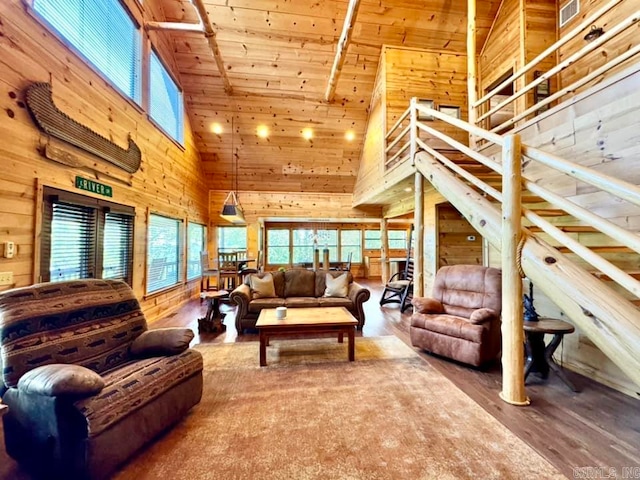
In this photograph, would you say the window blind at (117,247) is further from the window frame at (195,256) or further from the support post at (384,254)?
the support post at (384,254)

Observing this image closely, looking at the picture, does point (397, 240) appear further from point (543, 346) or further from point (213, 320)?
point (543, 346)

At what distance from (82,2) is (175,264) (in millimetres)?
4125

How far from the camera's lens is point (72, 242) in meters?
3.03

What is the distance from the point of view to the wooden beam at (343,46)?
398 centimetres

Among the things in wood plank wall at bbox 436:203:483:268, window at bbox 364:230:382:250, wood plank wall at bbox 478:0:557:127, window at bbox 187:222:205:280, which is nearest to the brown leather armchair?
wood plank wall at bbox 436:203:483:268

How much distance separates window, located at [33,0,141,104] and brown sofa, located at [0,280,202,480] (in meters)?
2.55

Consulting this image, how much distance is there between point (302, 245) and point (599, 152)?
853 centimetres

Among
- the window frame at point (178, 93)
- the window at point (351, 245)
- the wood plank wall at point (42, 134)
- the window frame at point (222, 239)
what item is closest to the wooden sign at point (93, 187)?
the wood plank wall at point (42, 134)

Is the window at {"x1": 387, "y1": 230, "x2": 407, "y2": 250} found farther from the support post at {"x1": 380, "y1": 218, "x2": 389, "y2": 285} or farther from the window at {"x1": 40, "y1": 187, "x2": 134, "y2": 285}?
the window at {"x1": 40, "y1": 187, "x2": 134, "y2": 285}

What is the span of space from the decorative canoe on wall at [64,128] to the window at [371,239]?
8.31m

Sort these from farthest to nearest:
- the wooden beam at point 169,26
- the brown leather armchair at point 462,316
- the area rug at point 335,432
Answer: the wooden beam at point 169,26 → the brown leather armchair at point 462,316 → the area rug at point 335,432

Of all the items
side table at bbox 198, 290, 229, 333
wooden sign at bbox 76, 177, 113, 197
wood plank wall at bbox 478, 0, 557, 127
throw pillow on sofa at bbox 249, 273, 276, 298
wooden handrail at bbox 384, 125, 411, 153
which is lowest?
side table at bbox 198, 290, 229, 333

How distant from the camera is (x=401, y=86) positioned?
5.74 metres

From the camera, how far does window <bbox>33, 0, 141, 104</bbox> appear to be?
109 inches
